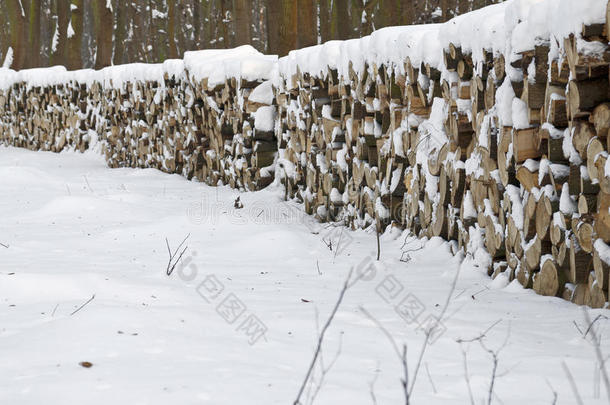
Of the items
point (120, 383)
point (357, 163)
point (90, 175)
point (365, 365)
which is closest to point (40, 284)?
point (120, 383)

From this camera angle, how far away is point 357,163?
588 centimetres

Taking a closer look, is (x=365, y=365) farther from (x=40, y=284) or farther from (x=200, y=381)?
(x=40, y=284)

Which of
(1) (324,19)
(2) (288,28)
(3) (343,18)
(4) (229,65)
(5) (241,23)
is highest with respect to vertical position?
(1) (324,19)

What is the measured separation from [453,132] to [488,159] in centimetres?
48

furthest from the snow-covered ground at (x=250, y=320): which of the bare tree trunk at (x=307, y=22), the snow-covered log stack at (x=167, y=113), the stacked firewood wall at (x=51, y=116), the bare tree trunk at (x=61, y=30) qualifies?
the bare tree trunk at (x=61, y=30)

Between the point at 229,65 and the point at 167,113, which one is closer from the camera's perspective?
the point at 229,65

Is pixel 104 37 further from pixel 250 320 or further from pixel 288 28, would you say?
pixel 250 320

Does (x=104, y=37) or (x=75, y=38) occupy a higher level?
(x=75, y=38)

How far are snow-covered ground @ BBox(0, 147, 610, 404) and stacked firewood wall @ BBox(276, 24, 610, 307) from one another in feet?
0.69

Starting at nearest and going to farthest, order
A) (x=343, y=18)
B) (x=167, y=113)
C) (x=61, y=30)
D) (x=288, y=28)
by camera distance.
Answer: (x=167, y=113) → (x=288, y=28) → (x=343, y=18) → (x=61, y=30)

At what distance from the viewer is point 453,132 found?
4.48 m

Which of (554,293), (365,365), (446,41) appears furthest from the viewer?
(446,41)

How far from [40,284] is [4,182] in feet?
19.0

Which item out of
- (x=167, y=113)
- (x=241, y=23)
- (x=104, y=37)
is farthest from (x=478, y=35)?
(x=104, y=37)
